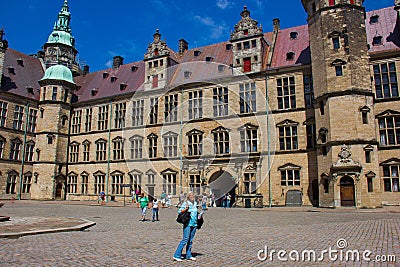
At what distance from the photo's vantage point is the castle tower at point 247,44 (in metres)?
33.9

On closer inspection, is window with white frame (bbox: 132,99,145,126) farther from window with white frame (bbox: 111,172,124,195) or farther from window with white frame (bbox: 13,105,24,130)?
window with white frame (bbox: 13,105,24,130)

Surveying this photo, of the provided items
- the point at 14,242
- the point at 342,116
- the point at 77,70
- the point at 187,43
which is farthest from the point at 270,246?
the point at 77,70

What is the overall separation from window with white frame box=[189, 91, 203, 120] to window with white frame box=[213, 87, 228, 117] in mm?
1629

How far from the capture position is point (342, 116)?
87.4 feet

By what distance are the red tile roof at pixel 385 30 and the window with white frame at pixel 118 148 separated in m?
27.6

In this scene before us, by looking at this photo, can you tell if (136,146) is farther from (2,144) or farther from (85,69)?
(85,69)

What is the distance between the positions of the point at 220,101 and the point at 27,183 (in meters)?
26.8

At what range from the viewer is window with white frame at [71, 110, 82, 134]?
1772 inches

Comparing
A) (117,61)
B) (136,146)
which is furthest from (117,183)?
(117,61)

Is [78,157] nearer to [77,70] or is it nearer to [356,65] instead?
[77,70]

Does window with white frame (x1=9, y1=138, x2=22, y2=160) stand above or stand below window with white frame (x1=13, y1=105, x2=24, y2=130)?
below

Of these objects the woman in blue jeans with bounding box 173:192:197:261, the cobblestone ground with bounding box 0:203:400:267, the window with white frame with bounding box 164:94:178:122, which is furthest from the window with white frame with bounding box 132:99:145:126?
the woman in blue jeans with bounding box 173:192:197:261

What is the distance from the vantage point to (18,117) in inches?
1684

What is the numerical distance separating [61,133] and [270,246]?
39838 mm
